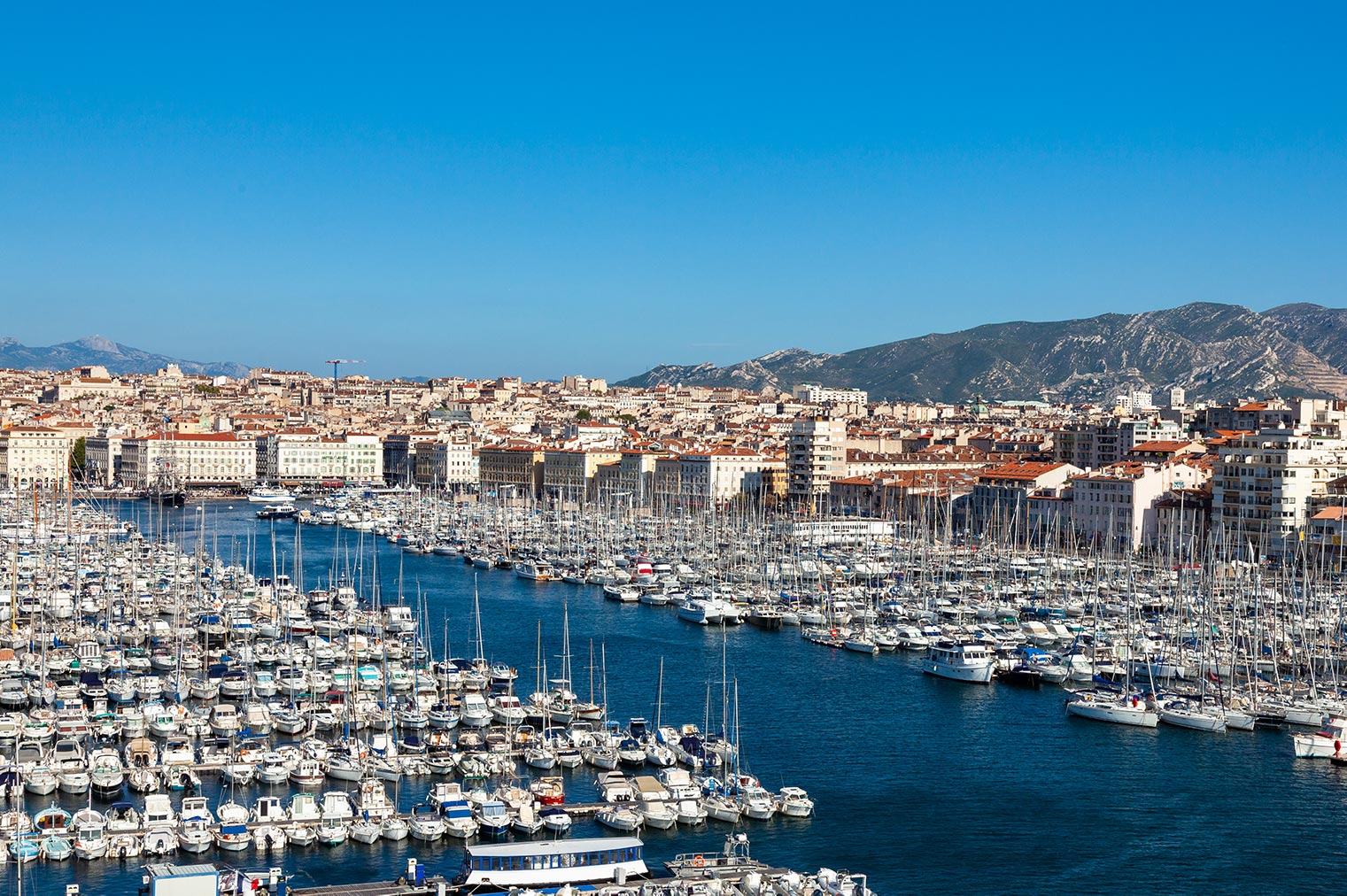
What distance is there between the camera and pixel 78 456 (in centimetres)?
6994

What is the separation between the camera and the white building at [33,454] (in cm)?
6594

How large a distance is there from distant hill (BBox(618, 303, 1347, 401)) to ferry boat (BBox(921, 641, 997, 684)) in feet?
385

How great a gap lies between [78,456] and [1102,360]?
376ft

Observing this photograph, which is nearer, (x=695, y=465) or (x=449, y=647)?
(x=449, y=647)

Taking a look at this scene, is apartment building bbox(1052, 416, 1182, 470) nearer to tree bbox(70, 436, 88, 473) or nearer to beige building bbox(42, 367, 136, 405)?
tree bbox(70, 436, 88, 473)

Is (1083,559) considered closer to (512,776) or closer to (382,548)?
(382,548)

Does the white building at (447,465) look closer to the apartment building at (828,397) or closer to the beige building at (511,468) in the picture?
the beige building at (511,468)

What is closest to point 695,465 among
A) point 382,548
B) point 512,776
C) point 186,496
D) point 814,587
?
point 382,548

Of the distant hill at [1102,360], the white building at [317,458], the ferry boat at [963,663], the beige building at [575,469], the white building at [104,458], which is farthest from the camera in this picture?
the distant hill at [1102,360]

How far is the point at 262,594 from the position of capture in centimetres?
2808

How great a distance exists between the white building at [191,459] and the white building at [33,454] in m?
2.51

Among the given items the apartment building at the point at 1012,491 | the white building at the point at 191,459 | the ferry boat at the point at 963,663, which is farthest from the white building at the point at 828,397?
the ferry boat at the point at 963,663

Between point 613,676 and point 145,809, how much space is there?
9.16 metres

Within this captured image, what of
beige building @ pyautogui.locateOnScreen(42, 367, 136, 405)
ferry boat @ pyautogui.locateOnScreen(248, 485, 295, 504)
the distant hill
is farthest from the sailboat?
the distant hill
